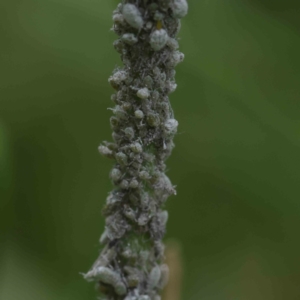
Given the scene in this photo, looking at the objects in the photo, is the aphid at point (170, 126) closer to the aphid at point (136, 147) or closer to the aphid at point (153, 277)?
→ the aphid at point (136, 147)

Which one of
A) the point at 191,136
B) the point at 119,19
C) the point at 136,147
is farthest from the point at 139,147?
the point at 191,136

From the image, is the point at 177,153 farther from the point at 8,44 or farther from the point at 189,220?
the point at 8,44

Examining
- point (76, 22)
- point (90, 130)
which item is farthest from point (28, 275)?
point (76, 22)

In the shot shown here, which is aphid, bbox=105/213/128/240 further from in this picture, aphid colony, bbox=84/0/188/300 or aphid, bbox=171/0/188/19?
aphid, bbox=171/0/188/19

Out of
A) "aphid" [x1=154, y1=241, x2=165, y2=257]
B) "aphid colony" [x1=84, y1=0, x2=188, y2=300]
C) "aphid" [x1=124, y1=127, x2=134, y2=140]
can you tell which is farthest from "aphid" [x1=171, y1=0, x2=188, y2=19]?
"aphid" [x1=154, y1=241, x2=165, y2=257]

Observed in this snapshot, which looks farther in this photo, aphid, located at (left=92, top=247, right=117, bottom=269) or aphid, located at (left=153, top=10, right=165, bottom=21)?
aphid, located at (left=92, top=247, right=117, bottom=269)

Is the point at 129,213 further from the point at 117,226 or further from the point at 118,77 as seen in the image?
the point at 118,77
